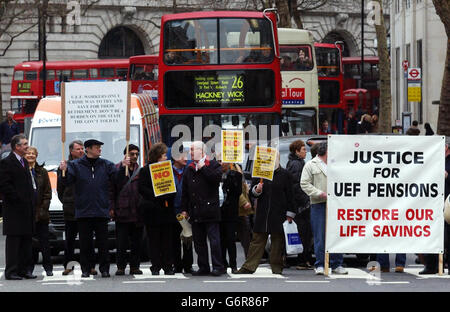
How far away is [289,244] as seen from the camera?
46.4 ft

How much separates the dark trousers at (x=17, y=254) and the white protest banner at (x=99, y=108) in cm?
211

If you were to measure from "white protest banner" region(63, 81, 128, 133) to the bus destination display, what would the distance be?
7.03 m

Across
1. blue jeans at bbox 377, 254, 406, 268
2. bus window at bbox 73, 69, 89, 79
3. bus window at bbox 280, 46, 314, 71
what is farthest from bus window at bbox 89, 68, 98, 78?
blue jeans at bbox 377, 254, 406, 268

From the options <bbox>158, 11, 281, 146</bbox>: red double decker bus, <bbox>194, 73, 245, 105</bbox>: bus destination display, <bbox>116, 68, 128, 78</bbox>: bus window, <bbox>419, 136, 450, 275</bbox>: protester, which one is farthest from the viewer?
<bbox>116, 68, 128, 78</bbox>: bus window

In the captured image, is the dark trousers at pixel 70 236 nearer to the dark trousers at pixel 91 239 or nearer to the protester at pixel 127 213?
the dark trousers at pixel 91 239

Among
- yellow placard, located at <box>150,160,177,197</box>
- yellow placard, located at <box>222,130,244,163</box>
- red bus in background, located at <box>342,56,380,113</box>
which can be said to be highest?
red bus in background, located at <box>342,56,380,113</box>

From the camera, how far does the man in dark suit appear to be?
42.9 ft

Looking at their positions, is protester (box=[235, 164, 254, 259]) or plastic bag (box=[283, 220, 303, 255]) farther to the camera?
protester (box=[235, 164, 254, 259])

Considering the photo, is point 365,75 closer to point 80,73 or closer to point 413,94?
point 80,73

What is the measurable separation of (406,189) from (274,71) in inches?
346

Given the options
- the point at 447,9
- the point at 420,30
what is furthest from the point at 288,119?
the point at 420,30

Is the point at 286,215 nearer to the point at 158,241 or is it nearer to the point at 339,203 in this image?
the point at 339,203

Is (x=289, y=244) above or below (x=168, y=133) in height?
below

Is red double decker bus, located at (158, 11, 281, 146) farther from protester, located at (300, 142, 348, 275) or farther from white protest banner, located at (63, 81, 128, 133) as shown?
protester, located at (300, 142, 348, 275)
